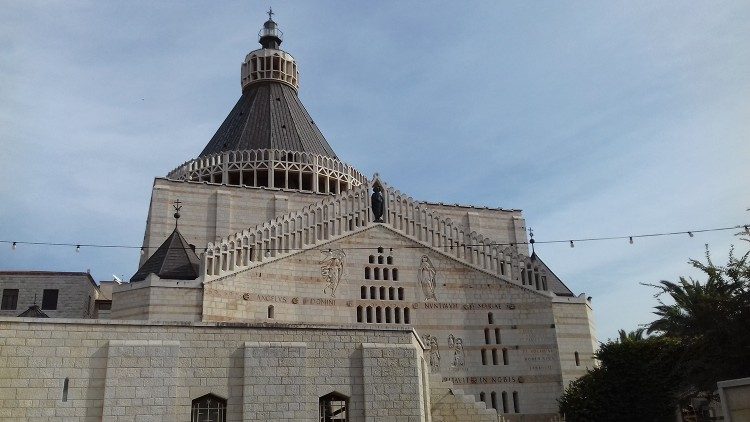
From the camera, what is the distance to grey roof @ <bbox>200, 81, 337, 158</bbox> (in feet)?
150

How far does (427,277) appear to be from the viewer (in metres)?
34.0

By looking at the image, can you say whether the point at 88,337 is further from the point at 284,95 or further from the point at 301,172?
the point at 284,95

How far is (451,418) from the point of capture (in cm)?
2636

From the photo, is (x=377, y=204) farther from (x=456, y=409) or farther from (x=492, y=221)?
(x=492, y=221)

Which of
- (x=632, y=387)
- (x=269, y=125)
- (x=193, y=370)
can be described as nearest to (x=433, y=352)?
(x=632, y=387)

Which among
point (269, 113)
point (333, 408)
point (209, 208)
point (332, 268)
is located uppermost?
point (269, 113)

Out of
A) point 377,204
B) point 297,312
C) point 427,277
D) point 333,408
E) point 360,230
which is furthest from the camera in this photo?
point 377,204

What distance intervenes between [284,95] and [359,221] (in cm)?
1976

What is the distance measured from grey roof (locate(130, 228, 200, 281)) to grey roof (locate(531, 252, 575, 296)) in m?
16.4

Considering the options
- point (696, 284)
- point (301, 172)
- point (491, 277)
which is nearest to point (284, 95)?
point (301, 172)

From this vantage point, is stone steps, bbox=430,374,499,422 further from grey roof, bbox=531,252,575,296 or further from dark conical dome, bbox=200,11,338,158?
dark conical dome, bbox=200,11,338,158

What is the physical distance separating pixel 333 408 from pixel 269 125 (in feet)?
94.7

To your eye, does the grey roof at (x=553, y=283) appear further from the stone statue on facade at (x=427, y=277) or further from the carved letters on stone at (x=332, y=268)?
the carved letters on stone at (x=332, y=268)

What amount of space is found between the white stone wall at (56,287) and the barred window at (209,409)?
2266 cm
